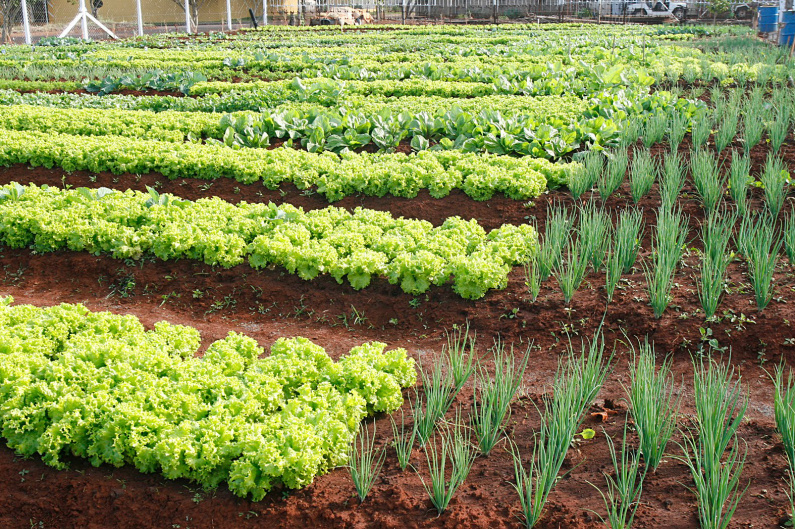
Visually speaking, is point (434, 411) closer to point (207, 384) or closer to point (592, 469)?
point (592, 469)

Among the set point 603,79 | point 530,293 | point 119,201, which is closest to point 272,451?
point 530,293

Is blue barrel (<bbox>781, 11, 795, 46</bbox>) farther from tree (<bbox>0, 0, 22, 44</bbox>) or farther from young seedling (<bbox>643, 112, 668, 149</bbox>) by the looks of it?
tree (<bbox>0, 0, 22, 44</bbox>)

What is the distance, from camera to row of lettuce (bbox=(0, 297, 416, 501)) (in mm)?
3535

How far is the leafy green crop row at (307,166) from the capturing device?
7.52 m

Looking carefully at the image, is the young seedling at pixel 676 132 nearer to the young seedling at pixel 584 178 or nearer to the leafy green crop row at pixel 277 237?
the young seedling at pixel 584 178

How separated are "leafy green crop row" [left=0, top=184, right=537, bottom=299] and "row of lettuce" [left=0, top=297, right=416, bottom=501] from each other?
1309 mm

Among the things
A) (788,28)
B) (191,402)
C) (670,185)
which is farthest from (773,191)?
(788,28)

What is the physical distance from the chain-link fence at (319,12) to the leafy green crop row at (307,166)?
26.9 metres

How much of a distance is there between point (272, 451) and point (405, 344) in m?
1.87

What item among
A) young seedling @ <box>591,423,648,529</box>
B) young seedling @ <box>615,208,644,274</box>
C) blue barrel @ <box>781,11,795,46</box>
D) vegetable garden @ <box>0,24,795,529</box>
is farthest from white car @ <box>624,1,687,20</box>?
young seedling @ <box>591,423,648,529</box>

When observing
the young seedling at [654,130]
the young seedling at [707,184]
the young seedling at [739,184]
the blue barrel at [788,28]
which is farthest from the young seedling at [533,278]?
the blue barrel at [788,28]

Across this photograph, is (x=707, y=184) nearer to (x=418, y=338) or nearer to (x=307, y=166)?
(x=418, y=338)

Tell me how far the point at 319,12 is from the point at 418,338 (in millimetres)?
42344

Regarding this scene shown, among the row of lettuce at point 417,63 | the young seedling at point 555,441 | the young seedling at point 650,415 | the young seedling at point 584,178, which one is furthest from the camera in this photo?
the row of lettuce at point 417,63
